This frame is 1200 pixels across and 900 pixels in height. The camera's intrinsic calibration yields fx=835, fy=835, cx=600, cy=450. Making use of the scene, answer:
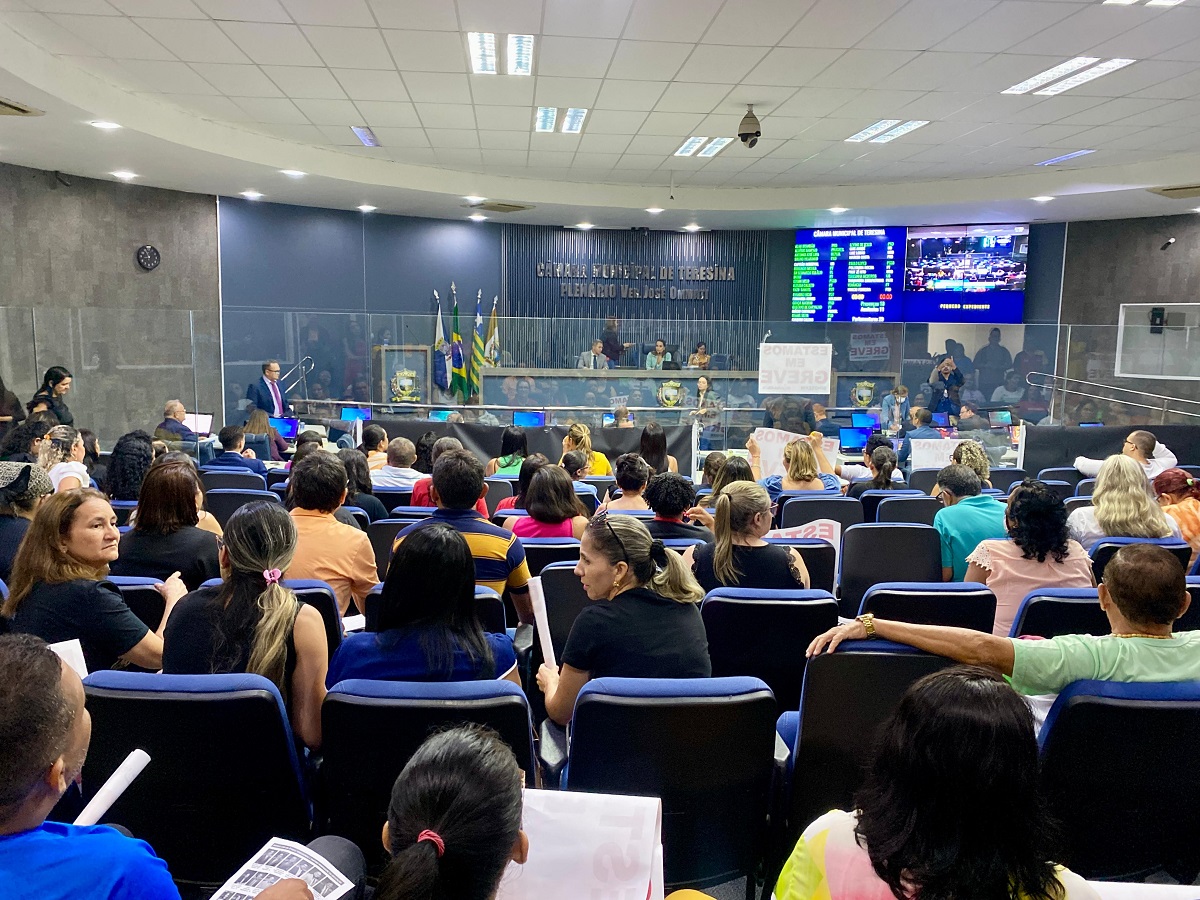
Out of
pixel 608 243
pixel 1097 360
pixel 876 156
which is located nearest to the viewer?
pixel 876 156

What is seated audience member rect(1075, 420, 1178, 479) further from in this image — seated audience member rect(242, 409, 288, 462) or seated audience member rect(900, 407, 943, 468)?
seated audience member rect(242, 409, 288, 462)

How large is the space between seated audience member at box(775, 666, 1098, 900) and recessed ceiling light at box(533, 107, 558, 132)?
24.4 feet

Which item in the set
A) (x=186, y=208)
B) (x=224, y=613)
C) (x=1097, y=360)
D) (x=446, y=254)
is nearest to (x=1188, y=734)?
(x=224, y=613)

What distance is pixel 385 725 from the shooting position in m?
1.77

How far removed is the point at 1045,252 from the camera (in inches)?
505

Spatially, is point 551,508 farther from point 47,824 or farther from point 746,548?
point 47,824

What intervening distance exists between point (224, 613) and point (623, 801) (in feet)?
4.36

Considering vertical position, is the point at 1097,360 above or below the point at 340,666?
above

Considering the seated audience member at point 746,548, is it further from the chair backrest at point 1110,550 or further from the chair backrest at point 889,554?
the chair backrest at point 1110,550

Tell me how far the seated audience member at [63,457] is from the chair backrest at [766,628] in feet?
10.8

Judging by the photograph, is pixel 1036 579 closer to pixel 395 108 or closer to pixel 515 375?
pixel 395 108

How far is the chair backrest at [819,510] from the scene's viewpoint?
4.84 meters

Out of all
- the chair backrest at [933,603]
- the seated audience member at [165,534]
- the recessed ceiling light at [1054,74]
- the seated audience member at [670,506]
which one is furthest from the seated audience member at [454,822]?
the recessed ceiling light at [1054,74]

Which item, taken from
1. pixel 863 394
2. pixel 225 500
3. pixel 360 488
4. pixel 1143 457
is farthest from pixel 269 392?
pixel 1143 457
